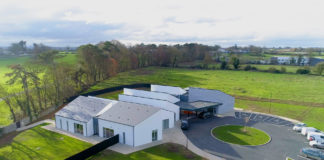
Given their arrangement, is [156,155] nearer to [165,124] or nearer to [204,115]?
[165,124]

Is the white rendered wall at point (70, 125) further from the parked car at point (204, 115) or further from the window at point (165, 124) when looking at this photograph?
the parked car at point (204, 115)

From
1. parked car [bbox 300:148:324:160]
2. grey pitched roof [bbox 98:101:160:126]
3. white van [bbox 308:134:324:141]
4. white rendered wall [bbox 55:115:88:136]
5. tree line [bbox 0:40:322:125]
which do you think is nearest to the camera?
parked car [bbox 300:148:324:160]

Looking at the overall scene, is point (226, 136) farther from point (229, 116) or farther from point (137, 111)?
point (137, 111)

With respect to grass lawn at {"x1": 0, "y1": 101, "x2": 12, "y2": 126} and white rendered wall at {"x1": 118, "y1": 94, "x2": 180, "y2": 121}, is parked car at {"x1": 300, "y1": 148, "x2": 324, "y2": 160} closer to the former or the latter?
white rendered wall at {"x1": 118, "y1": 94, "x2": 180, "y2": 121}

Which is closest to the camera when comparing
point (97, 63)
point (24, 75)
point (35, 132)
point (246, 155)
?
point (246, 155)

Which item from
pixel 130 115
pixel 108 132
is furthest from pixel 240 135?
pixel 108 132

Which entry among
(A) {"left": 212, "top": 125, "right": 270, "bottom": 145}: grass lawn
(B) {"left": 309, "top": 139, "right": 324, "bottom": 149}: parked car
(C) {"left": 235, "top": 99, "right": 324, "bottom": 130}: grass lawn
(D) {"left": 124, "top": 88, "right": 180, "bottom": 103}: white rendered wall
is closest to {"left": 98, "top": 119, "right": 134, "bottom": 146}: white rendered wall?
(D) {"left": 124, "top": 88, "right": 180, "bottom": 103}: white rendered wall

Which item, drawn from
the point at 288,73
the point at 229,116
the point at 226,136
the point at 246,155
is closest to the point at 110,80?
the point at 229,116

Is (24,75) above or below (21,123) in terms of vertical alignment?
above

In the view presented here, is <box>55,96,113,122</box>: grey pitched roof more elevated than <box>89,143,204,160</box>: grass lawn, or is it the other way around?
<box>55,96,113,122</box>: grey pitched roof
